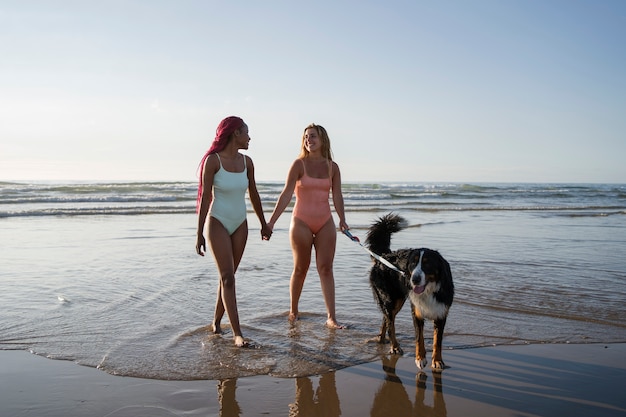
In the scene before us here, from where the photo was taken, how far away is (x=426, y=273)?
394 cm

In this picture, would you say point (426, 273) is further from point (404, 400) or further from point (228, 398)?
point (228, 398)

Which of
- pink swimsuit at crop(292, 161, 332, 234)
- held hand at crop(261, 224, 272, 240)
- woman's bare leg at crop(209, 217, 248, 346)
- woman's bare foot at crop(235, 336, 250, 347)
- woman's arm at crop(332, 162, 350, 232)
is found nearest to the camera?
woman's bare foot at crop(235, 336, 250, 347)

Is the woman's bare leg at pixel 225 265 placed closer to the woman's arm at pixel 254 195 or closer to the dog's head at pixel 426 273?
the woman's arm at pixel 254 195

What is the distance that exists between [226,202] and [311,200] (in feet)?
3.45

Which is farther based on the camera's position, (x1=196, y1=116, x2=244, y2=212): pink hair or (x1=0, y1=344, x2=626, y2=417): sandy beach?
(x1=196, y1=116, x2=244, y2=212): pink hair

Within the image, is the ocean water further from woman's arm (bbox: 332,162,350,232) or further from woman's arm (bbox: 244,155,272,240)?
woman's arm (bbox: 332,162,350,232)

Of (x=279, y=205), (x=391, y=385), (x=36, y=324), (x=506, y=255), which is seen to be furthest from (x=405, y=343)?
(x=506, y=255)

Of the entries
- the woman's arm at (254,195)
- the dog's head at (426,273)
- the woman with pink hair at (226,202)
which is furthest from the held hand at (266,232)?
the dog's head at (426,273)

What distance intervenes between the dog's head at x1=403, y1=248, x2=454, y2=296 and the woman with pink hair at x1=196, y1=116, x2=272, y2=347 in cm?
158

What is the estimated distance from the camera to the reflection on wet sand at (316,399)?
10.7 ft

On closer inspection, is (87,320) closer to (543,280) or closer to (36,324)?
(36,324)

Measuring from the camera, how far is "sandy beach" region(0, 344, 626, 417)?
3278 millimetres

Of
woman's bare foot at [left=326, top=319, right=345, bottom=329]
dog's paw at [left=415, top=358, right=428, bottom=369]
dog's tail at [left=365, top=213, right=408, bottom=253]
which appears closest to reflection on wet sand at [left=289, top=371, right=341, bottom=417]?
dog's paw at [left=415, top=358, right=428, bottom=369]

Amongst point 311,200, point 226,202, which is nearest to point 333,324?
point 311,200
